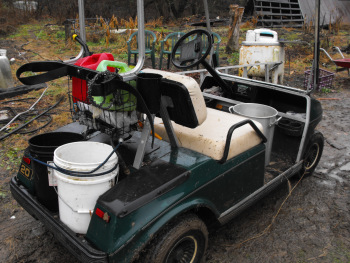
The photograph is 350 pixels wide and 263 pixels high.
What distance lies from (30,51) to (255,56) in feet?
24.1

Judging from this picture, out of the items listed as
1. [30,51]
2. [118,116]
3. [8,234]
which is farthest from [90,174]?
[30,51]

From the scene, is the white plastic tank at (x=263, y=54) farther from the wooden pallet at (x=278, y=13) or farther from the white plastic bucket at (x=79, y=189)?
the wooden pallet at (x=278, y=13)

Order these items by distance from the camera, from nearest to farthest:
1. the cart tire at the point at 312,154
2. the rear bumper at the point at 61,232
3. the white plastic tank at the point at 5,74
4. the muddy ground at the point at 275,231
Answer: the rear bumper at the point at 61,232, the muddy ground at the point at 275,231, the cart tire at the point at 312,154, the white plastic tank at the point at 5,74

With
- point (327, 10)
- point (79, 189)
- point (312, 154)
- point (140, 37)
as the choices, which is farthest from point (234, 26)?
point (79, 189)

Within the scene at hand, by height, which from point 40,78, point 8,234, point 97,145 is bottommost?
point 8,234

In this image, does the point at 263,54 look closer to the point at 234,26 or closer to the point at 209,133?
the point at 209,133

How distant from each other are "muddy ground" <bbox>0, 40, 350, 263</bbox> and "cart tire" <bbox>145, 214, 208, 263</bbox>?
0.32 metres

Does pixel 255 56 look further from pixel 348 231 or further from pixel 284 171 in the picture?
pixel 348 231

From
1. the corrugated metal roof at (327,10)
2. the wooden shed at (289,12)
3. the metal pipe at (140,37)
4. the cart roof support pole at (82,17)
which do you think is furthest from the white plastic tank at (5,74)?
the corrugated metal roof at (327,10)

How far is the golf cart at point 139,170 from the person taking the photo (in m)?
1.88

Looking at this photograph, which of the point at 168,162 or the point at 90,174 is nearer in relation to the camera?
the point at 90,174

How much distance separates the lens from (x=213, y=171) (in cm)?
231

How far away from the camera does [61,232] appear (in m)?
2.04

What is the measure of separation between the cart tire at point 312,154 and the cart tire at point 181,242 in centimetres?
163
